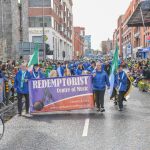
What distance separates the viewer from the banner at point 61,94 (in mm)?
14305

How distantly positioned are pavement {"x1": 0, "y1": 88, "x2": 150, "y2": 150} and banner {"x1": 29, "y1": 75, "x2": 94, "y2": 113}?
30cm

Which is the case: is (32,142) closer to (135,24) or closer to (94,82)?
(94,82)

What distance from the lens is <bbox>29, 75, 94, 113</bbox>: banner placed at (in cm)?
1430

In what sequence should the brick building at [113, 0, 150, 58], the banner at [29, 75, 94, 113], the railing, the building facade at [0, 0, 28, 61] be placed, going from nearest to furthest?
1. the banner at [29, 75, 94, 113]
2. the railing
3. the building facade at [0, 0, 28, 61]
4. the brick building at [113, 0, 150, 58]

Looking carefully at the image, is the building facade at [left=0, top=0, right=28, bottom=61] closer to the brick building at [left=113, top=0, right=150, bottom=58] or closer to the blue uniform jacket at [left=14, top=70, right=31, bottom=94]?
the brick building at [left=113, top=0, right=150, bottom=58]

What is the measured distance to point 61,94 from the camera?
1453 cm

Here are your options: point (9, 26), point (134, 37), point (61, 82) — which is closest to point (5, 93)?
point (61, 82)

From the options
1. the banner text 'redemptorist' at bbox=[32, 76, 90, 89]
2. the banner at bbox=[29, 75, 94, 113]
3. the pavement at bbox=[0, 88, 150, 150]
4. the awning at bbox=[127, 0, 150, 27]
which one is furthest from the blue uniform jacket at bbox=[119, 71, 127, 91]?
the awning at bbox=[127, 0, 150, 27]

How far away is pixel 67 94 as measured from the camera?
574 inches

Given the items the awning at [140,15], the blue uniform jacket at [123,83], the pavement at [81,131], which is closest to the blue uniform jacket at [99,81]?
the pavement at [81,131]

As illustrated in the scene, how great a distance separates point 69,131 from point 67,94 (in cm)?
371

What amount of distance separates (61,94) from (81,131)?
149 inches

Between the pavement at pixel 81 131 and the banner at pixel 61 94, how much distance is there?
296 mm

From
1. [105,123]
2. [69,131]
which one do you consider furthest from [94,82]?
[69,131]
